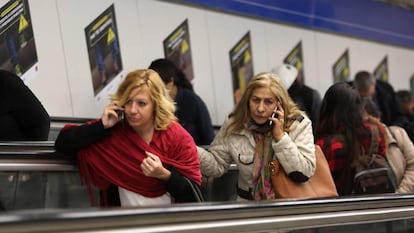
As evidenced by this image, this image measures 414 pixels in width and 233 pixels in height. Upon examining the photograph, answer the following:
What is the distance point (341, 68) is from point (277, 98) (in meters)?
7.05

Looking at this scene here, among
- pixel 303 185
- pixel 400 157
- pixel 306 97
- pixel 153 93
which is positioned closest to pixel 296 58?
pixel 306 97

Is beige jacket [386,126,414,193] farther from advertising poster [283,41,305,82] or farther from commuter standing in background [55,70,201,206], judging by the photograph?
advertising poster [283,41,305,82]

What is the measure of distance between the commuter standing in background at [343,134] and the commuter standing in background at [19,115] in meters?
1.93

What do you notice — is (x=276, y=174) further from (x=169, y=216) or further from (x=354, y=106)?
(x=169, y=216)

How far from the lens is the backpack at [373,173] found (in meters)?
5.14

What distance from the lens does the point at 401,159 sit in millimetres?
5617

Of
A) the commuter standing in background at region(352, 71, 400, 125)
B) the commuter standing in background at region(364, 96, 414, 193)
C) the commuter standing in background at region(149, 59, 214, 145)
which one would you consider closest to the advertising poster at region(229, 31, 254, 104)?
the commuter standing in background at region(352, 71, 400, 125)

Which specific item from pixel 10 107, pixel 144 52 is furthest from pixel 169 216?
pixel 144 52

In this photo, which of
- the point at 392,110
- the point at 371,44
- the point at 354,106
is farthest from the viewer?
the point at 371,44

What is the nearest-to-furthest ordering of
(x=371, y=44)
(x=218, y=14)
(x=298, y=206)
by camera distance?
(x=298, y=206)
(x=218, y=14)
(x=371, y=44)

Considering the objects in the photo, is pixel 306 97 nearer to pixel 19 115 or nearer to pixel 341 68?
pixel 19 115

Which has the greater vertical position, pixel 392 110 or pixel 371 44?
pixel 371 44

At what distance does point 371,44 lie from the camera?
1205 cm

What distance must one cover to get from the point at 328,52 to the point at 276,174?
6.85 m
